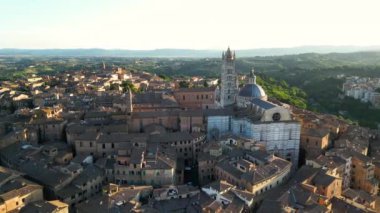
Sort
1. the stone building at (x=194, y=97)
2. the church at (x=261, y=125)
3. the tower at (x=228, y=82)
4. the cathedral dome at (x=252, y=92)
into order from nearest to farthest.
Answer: the church at (x=261, y=125) → the cathedral dome at (x=252, y=92) → the tower at (x=228, y=82) → the stone building at (x=194, y=97)

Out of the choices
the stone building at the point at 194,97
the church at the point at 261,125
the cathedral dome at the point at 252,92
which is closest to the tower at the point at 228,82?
the cathedral dome at the point at 252,92

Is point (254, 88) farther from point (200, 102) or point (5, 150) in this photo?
point (5, 150)

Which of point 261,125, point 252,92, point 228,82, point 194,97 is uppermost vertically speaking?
point 228,82

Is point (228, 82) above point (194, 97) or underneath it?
above

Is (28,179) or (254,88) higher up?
(254,88)

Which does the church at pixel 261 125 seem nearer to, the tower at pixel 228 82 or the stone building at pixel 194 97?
the tower at pixel 228 82

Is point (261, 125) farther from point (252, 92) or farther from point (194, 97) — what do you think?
point (194, 97)

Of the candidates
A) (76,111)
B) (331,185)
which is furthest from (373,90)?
(76,111)

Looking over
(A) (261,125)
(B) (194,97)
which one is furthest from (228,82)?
(A) (261,125)

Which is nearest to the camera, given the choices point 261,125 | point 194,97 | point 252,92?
point 261,125
